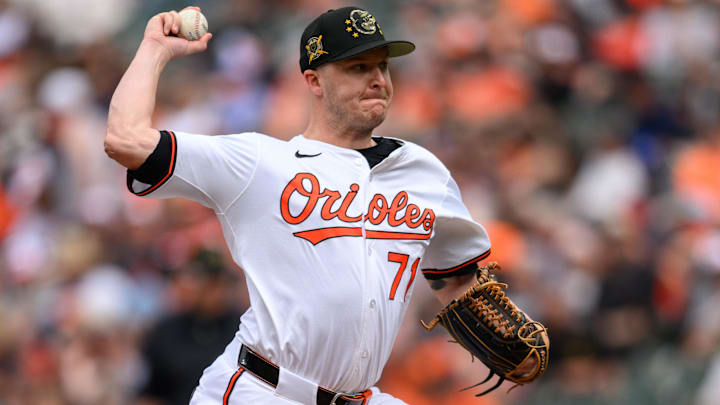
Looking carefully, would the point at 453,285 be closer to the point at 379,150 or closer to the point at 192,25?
the point at 379,150

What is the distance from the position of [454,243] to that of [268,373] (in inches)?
38.0

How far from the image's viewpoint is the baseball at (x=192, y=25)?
14.0ft

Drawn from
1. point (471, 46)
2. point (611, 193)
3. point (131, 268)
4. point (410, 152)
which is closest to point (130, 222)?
point (131, 268)

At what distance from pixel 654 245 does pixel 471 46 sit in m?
2.92

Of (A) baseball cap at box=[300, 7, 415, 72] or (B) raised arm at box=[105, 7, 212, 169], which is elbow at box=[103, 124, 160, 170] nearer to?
(B) raised arm at box=[105, 7, 212, 169]

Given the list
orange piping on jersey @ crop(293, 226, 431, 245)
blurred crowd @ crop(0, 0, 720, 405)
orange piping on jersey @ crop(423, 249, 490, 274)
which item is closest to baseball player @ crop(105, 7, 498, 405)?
orange piping on jersey @ crop(293, 226, 431, 245)

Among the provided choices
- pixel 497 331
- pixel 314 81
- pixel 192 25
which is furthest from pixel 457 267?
pixel 192 25

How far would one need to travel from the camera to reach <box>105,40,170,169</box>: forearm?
12.6 ft

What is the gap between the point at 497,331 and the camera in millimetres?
4465

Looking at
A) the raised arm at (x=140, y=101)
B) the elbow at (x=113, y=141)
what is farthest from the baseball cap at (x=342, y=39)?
the elbow at (x=113, y=141)

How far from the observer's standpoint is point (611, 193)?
9023mm

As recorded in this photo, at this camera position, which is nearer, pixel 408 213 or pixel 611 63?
pixel 408 213

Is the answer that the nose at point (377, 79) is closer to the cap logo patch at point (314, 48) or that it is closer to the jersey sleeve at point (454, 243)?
the cap logo patch at point (314, 48)

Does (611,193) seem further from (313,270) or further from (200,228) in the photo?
(313,270)
